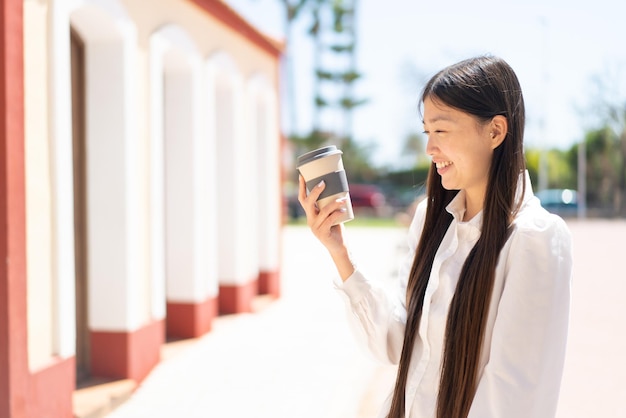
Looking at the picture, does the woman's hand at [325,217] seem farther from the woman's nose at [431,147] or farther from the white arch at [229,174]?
the white arch at [229,174]

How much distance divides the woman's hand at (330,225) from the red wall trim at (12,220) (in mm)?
2328

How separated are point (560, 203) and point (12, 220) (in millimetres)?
32813

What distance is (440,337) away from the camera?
6.08ft

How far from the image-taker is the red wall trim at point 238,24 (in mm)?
7623

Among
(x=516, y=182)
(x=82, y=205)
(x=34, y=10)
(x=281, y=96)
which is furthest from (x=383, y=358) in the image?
(x=281, y=96)

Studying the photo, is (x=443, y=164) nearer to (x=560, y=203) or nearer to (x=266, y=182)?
(x=266, y=182)

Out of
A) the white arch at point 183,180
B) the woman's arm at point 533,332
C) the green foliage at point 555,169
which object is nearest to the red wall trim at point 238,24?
the white arch at point 183,180

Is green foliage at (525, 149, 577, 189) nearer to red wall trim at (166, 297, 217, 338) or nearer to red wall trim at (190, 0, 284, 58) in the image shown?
red wall trim at (190, 0, 284, 58)

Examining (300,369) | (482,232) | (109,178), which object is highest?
(109,178)

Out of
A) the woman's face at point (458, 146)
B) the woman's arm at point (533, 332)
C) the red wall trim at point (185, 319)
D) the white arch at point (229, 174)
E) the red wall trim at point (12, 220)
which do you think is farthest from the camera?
the white arch at point (229, 174)

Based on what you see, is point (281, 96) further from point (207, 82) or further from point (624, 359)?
point (624, 359)

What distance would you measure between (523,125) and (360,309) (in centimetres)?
68

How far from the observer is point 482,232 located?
1.80 meters

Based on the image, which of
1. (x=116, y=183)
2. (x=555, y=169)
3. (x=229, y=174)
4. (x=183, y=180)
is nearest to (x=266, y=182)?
(x=229, y=174)
